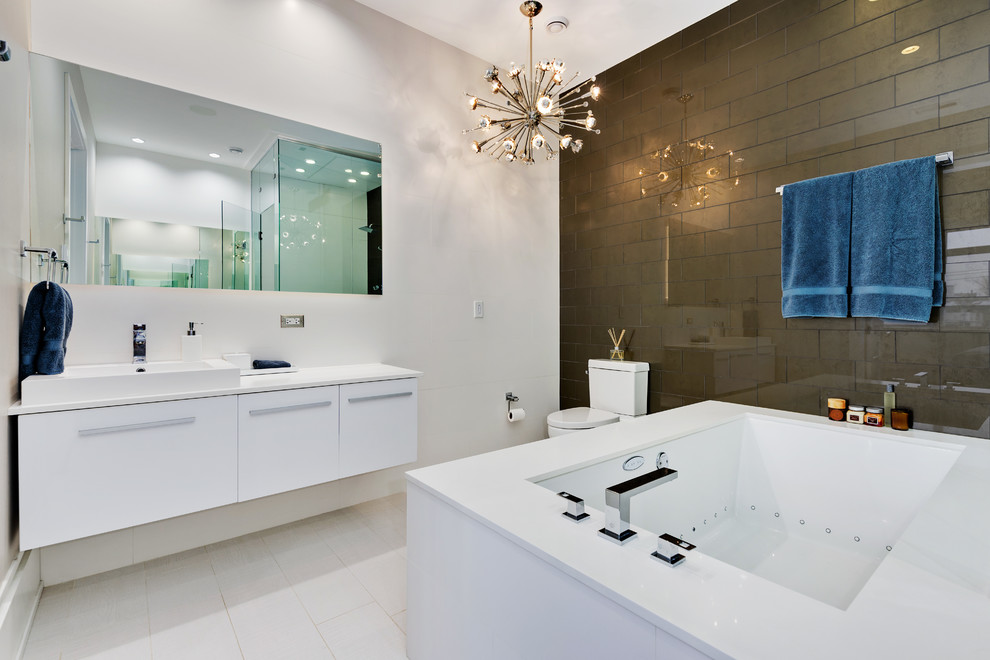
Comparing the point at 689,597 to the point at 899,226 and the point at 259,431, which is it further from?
the point at 899,226

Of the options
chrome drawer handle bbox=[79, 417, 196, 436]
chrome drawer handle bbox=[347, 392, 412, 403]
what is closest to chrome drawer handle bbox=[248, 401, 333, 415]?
chrome drawer handle bbox=[347, 392, 412, 403]

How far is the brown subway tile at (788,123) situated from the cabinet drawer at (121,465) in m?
2.92

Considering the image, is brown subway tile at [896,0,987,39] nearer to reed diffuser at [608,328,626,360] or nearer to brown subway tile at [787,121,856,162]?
brown subway tile at [787,121,856,162]

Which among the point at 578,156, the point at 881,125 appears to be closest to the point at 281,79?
A: the point at 578,156

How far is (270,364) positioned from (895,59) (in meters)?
3.21

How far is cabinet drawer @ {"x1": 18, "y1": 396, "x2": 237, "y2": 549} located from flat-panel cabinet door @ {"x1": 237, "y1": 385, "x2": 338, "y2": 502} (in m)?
0.05

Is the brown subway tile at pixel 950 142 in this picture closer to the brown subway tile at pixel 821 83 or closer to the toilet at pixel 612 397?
the brown subway tile at pixel 821 83

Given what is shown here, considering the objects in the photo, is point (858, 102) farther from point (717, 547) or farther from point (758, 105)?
point (717, 547)

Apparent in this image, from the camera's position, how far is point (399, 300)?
2770 millimetres

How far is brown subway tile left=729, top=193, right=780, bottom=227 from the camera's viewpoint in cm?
240

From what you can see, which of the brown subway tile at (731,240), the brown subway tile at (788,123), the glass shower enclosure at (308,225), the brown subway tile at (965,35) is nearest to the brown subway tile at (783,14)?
the brown subway tile at (788,123)

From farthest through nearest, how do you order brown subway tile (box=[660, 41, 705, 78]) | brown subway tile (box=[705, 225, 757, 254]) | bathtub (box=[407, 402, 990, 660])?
brown subway tile (box=[660, 41, 705, 78]), brown subway tile (box=[705, 225, 757, 254]), bathtub (box=[407, 402, 990, 660])

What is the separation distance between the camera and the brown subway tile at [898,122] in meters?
1.93

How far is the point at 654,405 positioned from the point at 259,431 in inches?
90.9
